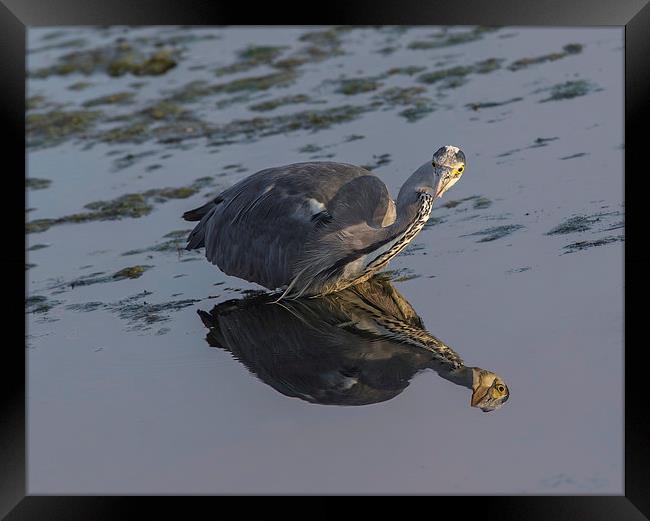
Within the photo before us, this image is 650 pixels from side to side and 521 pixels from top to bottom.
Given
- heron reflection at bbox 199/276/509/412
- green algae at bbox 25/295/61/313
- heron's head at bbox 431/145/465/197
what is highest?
heron's head at bbox 431/145/465/197

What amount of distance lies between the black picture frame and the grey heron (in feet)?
7.50

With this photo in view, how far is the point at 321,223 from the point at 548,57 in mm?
4480

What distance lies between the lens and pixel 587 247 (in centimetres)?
702

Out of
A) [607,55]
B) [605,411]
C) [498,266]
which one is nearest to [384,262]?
[498,266]

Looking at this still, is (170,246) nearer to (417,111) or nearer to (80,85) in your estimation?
(417,111)

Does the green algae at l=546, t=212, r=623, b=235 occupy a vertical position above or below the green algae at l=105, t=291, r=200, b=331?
above

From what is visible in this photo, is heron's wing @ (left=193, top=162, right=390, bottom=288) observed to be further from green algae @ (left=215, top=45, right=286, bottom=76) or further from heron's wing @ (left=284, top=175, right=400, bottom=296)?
green algae @ (left=215, top=45, right=286, bottom=76)

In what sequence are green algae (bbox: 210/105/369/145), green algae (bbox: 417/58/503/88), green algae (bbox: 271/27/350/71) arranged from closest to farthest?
green algae (bbox: 210/105/369/145) → green algae (bbox: 417/58/503/88) → green algae (bbox: 271/27/350/71)

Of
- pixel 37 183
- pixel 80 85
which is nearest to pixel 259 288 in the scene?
pixel 37 183

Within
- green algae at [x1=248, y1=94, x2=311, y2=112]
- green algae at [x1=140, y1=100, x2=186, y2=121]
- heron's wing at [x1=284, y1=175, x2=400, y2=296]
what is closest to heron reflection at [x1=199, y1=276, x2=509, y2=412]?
heron's wing at [x1=284, y1=175, x2=400, y2=296]

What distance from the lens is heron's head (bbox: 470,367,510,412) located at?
212 inches

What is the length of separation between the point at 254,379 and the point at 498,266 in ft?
5.84

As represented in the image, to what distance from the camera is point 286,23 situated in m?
4.51
